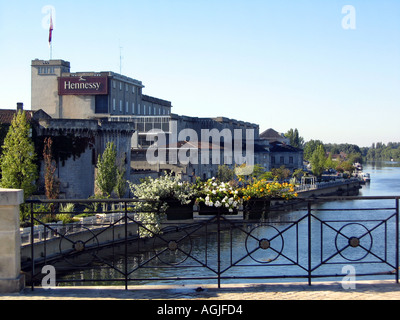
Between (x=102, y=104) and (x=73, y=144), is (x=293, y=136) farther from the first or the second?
(x=73, y=144)

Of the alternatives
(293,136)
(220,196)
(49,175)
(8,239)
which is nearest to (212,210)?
(220,196)

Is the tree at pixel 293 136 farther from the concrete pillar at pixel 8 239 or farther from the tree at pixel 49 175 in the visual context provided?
the concrete pillar at pixel 8 239

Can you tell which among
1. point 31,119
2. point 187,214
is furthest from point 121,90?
point 187,214

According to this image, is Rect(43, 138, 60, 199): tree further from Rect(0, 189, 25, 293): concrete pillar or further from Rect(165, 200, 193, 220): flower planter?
Rect(0, 189, 25, 293): concrete pillar

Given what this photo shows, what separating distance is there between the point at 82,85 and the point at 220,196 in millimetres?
67304

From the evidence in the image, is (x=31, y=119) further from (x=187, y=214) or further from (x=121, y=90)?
(x=187, y=214)

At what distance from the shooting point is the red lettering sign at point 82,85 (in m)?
72.2

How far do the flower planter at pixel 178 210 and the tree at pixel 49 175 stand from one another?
29.8 m

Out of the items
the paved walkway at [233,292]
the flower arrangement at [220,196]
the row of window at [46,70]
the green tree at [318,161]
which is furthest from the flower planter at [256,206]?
the green tree at [318,161]

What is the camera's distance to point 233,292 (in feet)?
23.3

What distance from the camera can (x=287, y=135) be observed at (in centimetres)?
14462

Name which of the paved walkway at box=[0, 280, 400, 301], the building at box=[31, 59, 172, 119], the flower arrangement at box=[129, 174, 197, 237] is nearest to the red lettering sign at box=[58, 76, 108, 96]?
the building at box=[31, 59, 172, 119]

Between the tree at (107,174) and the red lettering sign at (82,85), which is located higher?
the red lettering sign at (82,85)
